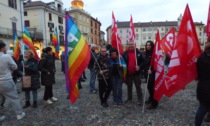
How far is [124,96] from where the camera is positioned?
6340 millimetres

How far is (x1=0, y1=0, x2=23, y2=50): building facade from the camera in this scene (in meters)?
25.5

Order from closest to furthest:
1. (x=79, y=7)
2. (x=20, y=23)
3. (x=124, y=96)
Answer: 1. (x=124, y=96)
2. (x=20, y=23)
3. (x=79, y=7)

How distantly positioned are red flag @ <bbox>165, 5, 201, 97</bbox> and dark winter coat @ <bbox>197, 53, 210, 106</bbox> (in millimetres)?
369

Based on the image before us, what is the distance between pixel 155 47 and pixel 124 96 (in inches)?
96.1

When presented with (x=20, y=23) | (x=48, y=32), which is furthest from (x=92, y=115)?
(x=48, y=32)

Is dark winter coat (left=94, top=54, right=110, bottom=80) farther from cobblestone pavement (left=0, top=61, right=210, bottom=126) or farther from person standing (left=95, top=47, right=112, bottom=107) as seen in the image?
cobblestone pavement (left=0, top=61, right=210, bottom=126)

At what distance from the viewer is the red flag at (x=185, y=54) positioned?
368cm

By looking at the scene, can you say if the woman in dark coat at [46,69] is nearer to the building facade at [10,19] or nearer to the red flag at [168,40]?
the red flag at [168,40]

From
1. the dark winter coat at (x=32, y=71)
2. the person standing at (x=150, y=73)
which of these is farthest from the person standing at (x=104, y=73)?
the dark winter coat at (x=32, y=71)

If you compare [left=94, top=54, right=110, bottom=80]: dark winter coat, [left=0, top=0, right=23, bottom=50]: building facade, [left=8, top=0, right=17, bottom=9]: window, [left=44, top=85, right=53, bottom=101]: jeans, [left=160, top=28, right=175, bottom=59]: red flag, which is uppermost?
[left=8, top=0, right=17, bottom=9]: window

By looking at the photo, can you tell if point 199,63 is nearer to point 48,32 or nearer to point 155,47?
point 155,47

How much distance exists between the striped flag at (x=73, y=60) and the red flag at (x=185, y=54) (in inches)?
82.2

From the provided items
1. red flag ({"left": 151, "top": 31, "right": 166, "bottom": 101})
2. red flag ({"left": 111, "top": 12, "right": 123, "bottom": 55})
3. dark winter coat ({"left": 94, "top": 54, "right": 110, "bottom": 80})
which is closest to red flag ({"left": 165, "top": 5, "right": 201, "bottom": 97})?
red flag ({"left": 151, "top": 31, "right": 166, "bottom": 101})

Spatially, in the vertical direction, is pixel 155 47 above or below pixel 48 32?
below
